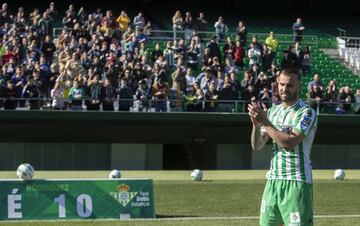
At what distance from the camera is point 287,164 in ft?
26.4

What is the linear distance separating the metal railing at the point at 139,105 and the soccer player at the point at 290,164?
1854 centimetres

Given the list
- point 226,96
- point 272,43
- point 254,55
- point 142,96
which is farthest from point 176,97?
point 272,43

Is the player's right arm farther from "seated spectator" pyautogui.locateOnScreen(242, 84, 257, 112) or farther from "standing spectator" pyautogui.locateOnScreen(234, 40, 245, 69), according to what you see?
"standing spectator" pyautogui.locateOnScreen(234, 40, 245, 69)

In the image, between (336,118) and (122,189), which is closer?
(122,189)

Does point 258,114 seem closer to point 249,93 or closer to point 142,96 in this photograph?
point 142,96

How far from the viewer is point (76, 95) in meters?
27.0

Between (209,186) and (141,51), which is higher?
(141,51)

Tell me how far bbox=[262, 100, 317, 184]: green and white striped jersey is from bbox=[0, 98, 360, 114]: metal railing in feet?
60.8

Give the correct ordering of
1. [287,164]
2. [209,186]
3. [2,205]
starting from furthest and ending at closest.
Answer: [209,186] < [2,205] < [287,164]

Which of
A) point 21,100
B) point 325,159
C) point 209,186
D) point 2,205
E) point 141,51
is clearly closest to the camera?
point 2,205

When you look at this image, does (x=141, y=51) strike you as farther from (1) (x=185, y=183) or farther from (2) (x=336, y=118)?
(1) (x=185, y=183)

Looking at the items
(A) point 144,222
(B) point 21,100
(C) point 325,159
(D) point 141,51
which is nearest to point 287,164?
(A) point 144,222

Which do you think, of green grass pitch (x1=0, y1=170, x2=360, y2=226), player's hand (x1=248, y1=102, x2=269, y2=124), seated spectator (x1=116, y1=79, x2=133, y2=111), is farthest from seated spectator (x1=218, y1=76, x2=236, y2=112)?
player's hand (x1=248, y1=102, x2=269, y2=124)

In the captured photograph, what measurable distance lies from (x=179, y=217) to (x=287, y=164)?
7728 mm
